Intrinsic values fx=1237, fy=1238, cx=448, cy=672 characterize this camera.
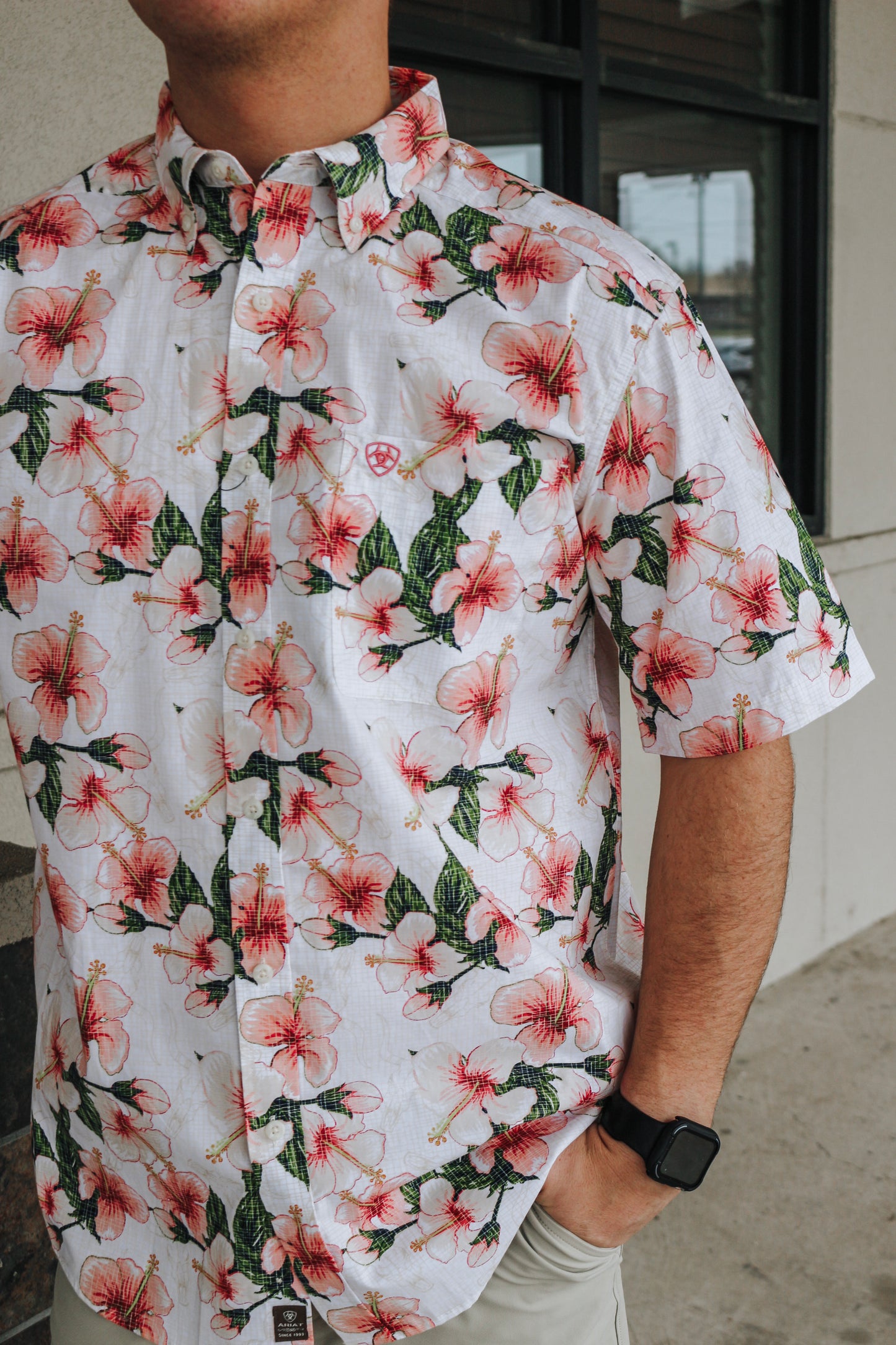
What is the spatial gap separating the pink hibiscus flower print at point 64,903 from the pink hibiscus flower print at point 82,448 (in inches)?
13.6

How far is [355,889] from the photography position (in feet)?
3.60

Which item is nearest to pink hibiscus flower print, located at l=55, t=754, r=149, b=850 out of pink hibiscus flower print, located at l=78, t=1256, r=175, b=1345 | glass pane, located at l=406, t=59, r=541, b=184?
pink hibiscus flower print, located at l=78, t=1256, r=175, b=1345

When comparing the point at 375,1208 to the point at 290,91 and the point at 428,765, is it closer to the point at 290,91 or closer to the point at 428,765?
the point at 428,765

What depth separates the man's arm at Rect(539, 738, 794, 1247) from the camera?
119cm

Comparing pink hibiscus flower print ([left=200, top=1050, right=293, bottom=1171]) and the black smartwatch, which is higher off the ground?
pink hibiscus flower print ([left=200, top=1050, right=293, bottom=1171])

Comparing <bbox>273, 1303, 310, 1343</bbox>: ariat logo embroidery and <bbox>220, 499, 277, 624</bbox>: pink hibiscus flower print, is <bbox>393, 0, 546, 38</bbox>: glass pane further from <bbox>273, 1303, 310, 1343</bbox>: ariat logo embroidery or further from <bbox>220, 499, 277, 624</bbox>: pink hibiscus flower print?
<bbox>273, 1303, 310, 1343</bbox>: ariat logo embroidery

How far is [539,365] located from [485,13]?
7.53 feet

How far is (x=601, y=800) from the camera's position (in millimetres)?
1219

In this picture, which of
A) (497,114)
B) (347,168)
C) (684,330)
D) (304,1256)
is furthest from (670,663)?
(497,114)

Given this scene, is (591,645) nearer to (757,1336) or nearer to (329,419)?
(329,419)

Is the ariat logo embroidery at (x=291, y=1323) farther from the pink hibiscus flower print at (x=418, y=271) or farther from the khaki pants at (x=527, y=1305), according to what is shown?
the pink hibiscus flower print at (x=418, y=271)

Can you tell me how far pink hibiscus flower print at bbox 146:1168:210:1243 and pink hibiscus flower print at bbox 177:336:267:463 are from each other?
26.3 inches

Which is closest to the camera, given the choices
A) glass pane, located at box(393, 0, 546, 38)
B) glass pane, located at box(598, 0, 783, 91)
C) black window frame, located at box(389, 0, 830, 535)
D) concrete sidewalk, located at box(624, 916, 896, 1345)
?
concrete sidewalk, located at box(624, 916, 896, 1345)

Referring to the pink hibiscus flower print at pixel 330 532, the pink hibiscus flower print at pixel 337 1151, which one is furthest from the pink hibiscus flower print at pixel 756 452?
the pink hibiscus flower print at pixel 337 1151
